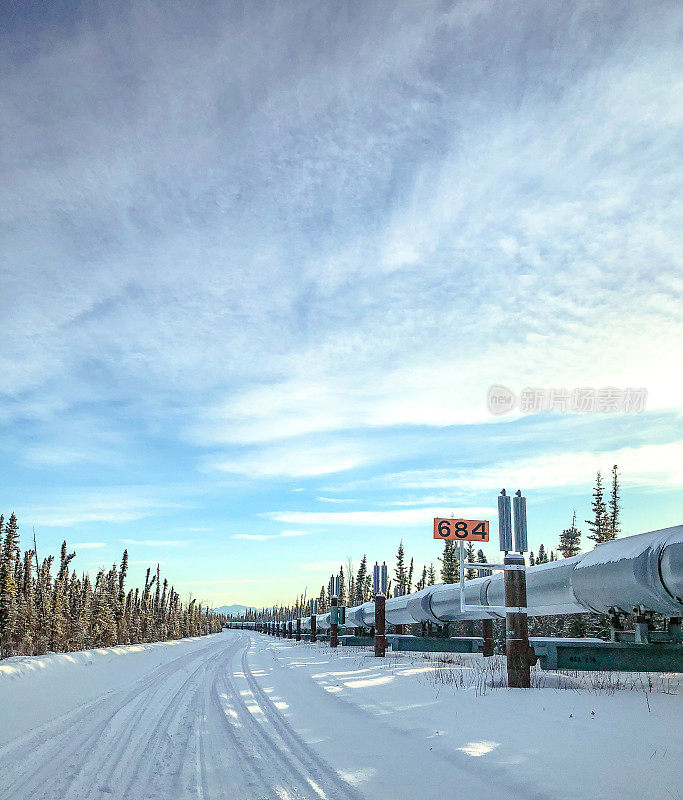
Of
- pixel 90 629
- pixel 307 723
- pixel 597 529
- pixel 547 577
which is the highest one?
pixel 597 529

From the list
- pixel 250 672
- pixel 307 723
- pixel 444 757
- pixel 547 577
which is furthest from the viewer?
pixel 250 672

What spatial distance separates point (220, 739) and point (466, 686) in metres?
6.71

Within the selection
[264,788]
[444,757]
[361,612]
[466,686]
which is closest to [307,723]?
[444,757]

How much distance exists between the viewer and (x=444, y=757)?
→ 6754 mm

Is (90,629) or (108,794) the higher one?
(108,794)

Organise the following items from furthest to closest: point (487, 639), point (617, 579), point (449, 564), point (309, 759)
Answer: point (449, 564)
point (487, 639)
point (617, 579)
point (309, 759)

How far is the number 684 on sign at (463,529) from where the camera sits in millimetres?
13305

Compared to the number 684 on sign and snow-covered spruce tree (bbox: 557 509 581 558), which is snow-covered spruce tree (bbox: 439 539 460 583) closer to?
snow-covered spruce tree (bbox: 557 509 581 558)

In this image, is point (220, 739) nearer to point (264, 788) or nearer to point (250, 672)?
point (264, 788)

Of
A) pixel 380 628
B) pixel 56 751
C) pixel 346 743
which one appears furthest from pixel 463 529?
pixel 380 628

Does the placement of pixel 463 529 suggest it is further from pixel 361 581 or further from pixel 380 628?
A: pixel 361 581

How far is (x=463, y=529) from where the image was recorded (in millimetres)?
13352

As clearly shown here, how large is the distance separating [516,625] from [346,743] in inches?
252

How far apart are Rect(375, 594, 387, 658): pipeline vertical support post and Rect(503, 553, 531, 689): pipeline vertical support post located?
13.7 metres
